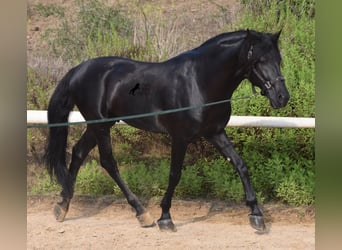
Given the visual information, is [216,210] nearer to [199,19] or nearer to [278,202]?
[278,202]

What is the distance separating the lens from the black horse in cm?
518

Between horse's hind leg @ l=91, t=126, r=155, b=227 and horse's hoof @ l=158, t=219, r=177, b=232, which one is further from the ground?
horse's hind leg @ l=91, t=126, r=155, b=227

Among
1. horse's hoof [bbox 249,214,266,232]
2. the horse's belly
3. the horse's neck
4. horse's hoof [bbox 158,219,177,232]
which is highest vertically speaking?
the horse's neck

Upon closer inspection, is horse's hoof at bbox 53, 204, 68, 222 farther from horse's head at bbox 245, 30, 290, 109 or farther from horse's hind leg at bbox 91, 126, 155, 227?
horse's head at bbox 245, 30, 290, 109

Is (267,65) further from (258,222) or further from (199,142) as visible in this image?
(258,222)

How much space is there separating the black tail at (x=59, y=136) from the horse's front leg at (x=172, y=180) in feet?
3.21

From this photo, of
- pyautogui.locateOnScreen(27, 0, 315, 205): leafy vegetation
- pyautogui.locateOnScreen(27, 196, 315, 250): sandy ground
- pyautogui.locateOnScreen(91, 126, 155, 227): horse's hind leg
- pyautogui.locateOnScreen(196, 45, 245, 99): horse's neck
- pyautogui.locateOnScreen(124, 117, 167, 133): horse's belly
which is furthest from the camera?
pyautogui.locateOnScreen(27, 0, 315, 205): leafy vegetation

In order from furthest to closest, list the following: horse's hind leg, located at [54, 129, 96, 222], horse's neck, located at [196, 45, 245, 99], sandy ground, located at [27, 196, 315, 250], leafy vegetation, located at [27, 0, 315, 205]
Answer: leafy vegetation, located at [27, 0, 315, 205], horse's hind leg, located at [54, 129, 96, 222], sandy ground, located at [27, 196, 315, 250], horse's neck, located at [196, 45, 245, 99]

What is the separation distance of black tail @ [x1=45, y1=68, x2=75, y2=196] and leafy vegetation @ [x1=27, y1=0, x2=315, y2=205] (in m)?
0.35

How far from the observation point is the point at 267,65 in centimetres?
511

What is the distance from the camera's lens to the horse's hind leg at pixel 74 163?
5797mm

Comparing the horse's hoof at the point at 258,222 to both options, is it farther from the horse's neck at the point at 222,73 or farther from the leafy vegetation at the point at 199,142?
the horse's neck at the point at 222,73

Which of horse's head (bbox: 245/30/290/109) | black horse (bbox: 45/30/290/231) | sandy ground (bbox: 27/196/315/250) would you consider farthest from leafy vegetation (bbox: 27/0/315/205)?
horse's head (bbox: 245/30/290/109)

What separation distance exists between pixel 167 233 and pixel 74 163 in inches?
46.0
